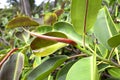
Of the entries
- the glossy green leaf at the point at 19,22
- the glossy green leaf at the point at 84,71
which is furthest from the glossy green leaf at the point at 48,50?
the glossy green leaf at the point at 19,22

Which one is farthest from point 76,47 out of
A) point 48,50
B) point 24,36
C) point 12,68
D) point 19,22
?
point 24,36

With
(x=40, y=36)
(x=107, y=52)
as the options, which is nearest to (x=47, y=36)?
(x=40, y=36)

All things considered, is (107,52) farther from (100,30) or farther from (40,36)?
(40,36)

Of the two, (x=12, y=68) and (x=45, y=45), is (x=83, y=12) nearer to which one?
(x=45, y=45)

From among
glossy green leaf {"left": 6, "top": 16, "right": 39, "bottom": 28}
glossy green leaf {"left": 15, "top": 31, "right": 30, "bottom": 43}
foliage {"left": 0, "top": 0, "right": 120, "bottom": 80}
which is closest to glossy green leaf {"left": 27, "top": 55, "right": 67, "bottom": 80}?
foliage {"left": 0, "top": 0, "right": 120, "bottom": 80}

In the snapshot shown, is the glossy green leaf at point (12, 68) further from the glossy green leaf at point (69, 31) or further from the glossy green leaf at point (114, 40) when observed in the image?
the glossy green leaf at point (114, 40)

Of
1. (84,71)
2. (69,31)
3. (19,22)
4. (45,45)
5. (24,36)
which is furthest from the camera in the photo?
(24,36)

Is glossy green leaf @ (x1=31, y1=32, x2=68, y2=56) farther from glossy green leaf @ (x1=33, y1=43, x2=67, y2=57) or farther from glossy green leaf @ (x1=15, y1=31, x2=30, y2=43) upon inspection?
glossy green leaf @ (x1=15, y1=31, x2=30, y2=43)
